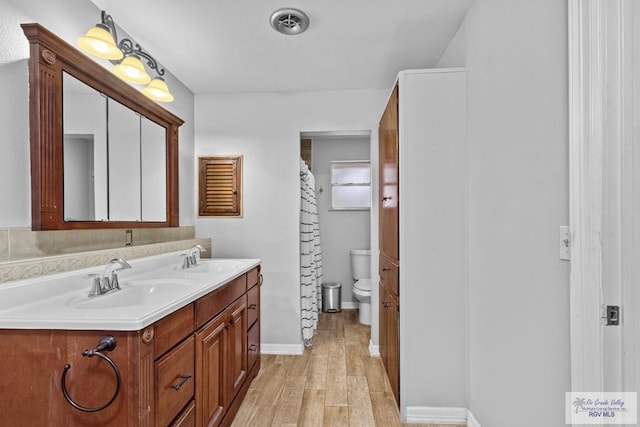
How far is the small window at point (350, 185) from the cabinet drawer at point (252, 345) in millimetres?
2099

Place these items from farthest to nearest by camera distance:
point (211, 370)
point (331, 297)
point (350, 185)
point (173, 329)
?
point (350, 185) < point (331, 297) < point (211, 370) < point (173, 329)

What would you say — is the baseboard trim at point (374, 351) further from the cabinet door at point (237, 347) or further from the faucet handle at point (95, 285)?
the faucet handle at point (95, 285)

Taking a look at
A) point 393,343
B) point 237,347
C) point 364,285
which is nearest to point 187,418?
point 237,347

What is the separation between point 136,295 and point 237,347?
0.69 m

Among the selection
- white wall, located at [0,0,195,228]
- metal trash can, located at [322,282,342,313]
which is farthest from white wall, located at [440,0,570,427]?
metal trash can, located at [322,282,342,313]

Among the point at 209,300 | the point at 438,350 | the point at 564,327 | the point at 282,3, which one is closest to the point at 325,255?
the point at 438,350

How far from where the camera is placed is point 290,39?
2.08 meters

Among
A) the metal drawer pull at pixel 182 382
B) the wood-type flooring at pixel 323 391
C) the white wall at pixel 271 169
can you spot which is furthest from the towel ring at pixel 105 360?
the white wall at pixel 271 169

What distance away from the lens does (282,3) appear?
5.67 feet

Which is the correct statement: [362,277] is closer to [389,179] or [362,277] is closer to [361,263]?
[361,263]

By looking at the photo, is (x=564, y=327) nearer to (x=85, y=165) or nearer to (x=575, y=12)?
(x=575, y=12)

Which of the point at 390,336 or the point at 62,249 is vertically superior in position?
the point at 62,249

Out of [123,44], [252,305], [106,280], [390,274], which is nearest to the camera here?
[106,280]

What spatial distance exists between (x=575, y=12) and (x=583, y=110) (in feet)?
0.92
